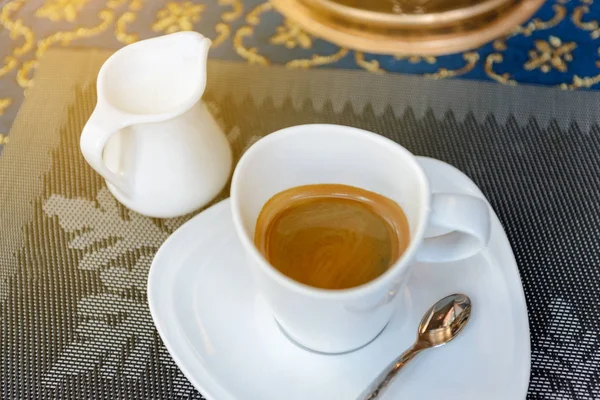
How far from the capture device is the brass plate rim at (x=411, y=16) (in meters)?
0.76

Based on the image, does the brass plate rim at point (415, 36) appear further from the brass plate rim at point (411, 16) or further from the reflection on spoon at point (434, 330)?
the reflection on spoon at point (434, 330)

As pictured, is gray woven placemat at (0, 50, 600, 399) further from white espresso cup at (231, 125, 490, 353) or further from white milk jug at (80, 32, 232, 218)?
white espresso cup at (231, 125, 490, 353)

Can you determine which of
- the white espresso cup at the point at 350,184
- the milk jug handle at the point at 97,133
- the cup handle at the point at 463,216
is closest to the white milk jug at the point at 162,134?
the milk jug handle at the point at 97,133

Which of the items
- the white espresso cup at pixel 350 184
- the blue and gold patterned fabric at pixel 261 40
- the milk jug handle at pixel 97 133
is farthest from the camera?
the blue and gold patterned fabric at pixel 261 40

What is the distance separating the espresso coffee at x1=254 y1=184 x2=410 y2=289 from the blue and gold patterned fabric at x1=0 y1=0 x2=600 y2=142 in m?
0.30

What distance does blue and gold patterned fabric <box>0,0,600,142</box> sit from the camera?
0.70 meters

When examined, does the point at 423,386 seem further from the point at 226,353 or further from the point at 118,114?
the point at 118,114

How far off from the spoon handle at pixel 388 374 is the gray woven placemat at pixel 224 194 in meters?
0.12

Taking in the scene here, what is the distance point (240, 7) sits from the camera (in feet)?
2.57

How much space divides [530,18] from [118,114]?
574mm

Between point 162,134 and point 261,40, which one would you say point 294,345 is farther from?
point 261,40

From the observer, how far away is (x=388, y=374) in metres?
0.43

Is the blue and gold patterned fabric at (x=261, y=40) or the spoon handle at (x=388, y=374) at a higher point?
the blue and gold patterned fabric at (x=261, y=40)

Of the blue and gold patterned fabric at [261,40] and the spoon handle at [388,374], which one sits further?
the blue and gold patterned fabric at [261,40]
